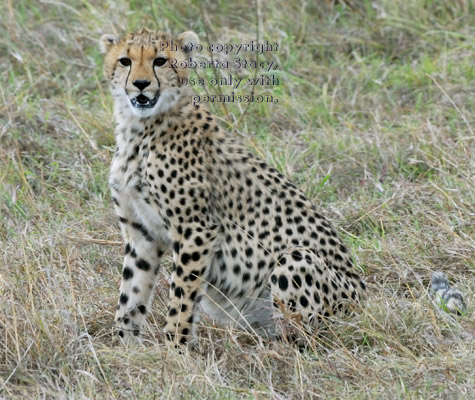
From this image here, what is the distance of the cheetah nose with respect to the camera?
3.67 meters

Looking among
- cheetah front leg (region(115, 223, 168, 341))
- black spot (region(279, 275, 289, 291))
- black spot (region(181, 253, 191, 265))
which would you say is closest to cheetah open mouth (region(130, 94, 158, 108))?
cheetah front leg (region(115, 223, 168, 341))

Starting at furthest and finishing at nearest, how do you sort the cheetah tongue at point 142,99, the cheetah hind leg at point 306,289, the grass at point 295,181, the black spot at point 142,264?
the black spot at point 142,264
the cheetah tongue at point 142,99
the cheetah hind leg at point 306,289
the grass at point 295,181

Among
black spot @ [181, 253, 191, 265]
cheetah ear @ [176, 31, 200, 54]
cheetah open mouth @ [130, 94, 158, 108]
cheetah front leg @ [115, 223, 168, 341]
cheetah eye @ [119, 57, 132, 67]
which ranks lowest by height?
cheetah front leg @ [115, 223, 168, 341]

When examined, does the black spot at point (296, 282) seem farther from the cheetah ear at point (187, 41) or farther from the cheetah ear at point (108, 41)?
the cheetah ear at point (108, 41)

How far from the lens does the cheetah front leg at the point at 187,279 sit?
11.9ft

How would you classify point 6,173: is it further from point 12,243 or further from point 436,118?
point 436,118

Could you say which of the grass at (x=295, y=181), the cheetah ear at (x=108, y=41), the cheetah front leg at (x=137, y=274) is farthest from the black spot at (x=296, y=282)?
the cheetah ear at (x=108, y=41)

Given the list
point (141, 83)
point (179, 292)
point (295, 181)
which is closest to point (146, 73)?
point (141, 83)

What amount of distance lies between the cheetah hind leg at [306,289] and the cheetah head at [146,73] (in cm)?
75

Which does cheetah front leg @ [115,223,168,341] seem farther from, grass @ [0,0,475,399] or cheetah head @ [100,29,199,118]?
cheetah head @ [100,29,199,118]

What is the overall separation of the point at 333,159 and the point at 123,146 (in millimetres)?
1569

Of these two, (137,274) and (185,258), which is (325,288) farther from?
(137,274)

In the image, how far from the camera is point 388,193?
470 centimetres

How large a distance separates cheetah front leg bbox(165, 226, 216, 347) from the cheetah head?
500 mm
